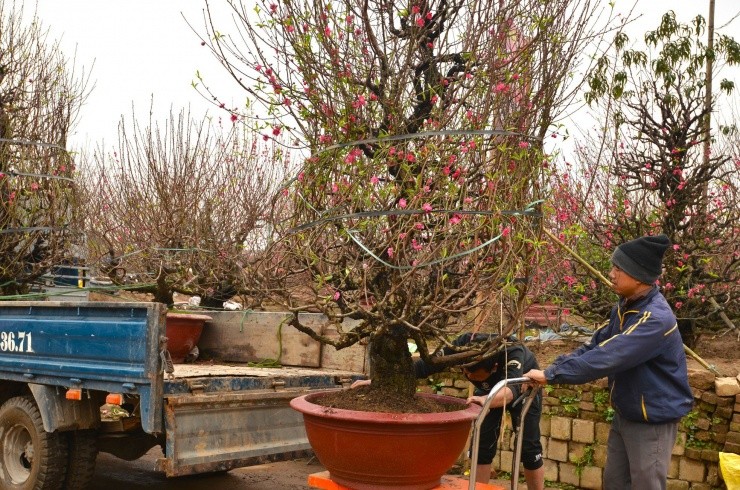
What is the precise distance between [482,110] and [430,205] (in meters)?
0.57

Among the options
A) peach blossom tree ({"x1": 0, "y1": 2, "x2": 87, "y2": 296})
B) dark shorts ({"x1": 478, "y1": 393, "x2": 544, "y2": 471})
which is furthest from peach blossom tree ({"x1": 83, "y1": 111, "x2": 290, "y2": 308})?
dark shorts ({"x1": 478, "y1": 393, "x2": 544, "y2": 471})

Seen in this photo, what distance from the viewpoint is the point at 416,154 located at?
4.14m

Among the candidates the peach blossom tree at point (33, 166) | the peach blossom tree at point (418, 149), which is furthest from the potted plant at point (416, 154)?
the peach blossom tree at point (33, 166)

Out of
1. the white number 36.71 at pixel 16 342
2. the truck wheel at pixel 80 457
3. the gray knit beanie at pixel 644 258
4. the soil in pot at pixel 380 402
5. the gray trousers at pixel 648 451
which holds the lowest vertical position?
the truck wheel at pixel 80 457

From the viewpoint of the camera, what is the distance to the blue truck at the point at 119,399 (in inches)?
195

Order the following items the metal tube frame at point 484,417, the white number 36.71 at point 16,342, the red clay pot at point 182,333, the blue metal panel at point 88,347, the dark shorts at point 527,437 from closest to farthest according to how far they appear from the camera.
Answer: the metal tube frame at point 484,417 → the blue metal panel at point 88,347 → the dark shorts at point 527,437 → the white number 36.71 at point 16,342 → the red clay pot at point 182,333

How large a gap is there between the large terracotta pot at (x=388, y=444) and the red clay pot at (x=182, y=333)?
9.56ft

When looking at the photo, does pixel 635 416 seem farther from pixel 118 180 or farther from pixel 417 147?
pixel 118 180

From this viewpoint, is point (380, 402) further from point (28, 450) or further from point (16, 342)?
point (16, 342)

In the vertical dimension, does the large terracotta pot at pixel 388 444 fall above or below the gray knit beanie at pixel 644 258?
below

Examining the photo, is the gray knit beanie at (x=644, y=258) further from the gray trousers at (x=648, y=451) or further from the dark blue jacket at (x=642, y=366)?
the gray trousers at (x=648, y=451)

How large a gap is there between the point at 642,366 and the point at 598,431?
310 cm

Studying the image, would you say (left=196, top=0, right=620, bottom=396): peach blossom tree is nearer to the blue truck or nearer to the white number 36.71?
the blue truck

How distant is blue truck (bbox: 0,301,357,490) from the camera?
4949 millimetres
